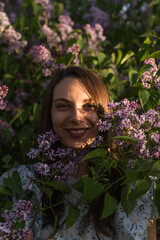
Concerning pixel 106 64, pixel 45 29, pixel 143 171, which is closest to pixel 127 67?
pixel 106 64

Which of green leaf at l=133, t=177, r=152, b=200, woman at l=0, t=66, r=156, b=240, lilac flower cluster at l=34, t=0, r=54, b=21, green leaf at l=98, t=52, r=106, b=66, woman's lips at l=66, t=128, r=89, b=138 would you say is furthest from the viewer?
lilac flower cluster at l=34, t=0, r=54, b=21

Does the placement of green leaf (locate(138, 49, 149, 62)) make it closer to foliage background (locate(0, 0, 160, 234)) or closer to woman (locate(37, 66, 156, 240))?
foliage background (locate(0, 0, 160, 234))

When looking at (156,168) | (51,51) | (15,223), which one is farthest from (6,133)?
(156,168)

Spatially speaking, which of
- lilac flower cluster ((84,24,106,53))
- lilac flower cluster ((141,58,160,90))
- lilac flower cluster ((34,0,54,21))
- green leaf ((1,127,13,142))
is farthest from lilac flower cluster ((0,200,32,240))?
lilac flower cluster ((34,0,54,21))

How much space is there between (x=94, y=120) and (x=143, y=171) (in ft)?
1.87

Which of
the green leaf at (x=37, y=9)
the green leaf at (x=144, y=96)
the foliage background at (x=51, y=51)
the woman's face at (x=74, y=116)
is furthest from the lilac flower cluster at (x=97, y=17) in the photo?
the green leaf at (x=144, y=96)

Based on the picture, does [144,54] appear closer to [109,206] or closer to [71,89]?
[71,89]

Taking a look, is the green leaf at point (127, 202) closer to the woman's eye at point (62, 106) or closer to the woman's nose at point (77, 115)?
the woman's nose at point (77, 115)

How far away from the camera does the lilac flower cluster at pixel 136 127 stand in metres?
1.26

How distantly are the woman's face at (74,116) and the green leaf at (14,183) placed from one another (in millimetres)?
311

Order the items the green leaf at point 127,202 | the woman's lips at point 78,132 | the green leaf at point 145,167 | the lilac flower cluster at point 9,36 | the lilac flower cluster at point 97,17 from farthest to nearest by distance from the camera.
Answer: the lilac flower cluster at point 97,17 < the lilac flower cluster at point 9,36 < the woman's lips at point 78,132 < the green leaf at point 127,202 < the green leaf at point 145,167

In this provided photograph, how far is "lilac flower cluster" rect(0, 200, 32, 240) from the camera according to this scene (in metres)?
1.41

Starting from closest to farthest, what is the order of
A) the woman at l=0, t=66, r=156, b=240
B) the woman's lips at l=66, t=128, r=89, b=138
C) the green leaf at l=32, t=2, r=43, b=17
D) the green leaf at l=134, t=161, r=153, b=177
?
the green leaf at l=134, t=161, r=153, b=177 → the woman at l=0, t=66, r=156, b=240 → the woman's lips at l=66, t=128, r=89, b=138 → the green leaf at l=32, t=2, r=43, b=17

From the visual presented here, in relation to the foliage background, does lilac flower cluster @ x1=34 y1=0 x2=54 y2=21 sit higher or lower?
higher
